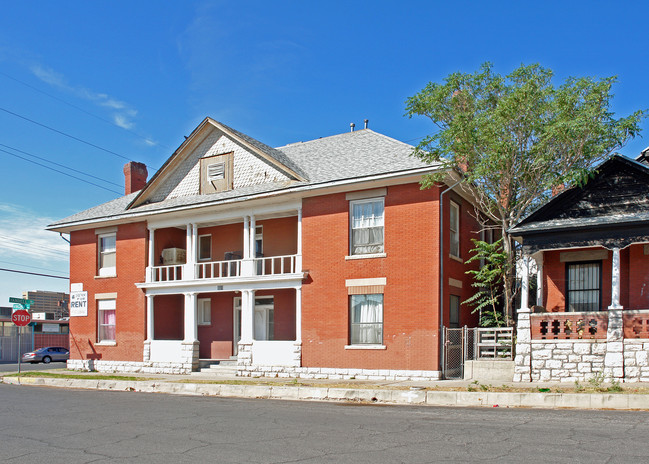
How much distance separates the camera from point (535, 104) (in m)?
18.4

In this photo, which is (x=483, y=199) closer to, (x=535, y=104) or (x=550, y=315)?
(x=535, y=104)

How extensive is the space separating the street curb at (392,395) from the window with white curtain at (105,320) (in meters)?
6.71

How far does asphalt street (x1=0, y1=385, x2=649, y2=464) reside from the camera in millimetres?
8109

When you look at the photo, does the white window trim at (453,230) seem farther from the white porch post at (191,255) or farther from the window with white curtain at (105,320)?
the window with white curtain at (105,320)

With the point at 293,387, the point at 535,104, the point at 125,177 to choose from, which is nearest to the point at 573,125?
the point at 535,104

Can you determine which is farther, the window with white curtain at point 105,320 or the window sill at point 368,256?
the window with white curtain at point 105,320

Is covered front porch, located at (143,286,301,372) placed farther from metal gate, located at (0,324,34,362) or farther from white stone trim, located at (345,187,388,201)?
metal gate, located at (0,324,34,362)

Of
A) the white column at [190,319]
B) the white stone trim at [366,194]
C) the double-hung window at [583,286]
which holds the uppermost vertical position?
the white stone trim at [366,194]

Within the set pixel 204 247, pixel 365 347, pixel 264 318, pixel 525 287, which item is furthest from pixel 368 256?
pixel 204 247

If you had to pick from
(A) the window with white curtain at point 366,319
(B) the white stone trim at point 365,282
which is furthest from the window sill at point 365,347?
(B) the white stone trim at point 365,282

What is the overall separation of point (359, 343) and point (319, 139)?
990 cm

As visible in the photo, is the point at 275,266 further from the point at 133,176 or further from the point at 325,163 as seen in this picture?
the point at 133,176

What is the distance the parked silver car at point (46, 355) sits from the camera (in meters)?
42.7

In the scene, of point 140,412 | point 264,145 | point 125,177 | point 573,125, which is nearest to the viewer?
point 140,412
